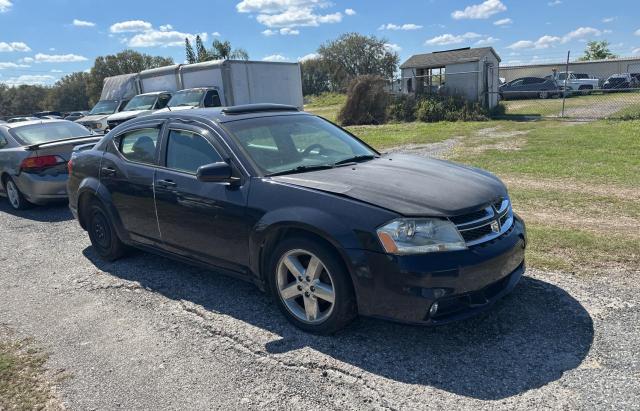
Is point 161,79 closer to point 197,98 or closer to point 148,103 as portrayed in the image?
point 148,103

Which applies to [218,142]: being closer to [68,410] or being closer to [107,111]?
[68,410]

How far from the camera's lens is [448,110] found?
71.8 ft

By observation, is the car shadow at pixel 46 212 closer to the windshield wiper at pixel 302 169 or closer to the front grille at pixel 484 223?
the windshield wiper at pixel 302 169

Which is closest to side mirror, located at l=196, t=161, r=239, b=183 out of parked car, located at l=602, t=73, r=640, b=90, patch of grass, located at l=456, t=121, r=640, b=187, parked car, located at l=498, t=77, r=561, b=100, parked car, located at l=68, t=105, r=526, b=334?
parked car, located at l=68, t=105, r=526, b=334

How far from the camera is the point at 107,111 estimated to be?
20.5 metres

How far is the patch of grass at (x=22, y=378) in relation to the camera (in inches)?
118

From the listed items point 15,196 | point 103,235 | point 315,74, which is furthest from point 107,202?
point 315,74

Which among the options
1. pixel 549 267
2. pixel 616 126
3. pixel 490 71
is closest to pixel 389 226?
pixel 549 267

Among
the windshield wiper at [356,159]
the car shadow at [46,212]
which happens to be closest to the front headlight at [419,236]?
the windshield wiper at [356,159]

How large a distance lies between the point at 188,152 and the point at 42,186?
4.72 m

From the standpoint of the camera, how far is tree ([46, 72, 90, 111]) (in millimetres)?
78562

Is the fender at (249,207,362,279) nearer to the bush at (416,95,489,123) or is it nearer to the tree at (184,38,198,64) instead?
the bush at (416,95,489,123)

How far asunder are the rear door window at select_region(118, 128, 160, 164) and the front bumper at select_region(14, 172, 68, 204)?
3.45 metres

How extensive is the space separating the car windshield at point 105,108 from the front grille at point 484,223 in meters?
19.6
